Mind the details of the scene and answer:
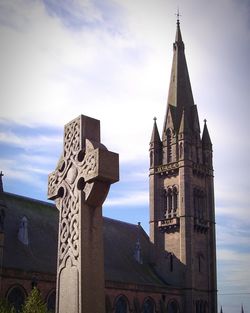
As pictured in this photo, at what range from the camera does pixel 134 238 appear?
58.6 meters

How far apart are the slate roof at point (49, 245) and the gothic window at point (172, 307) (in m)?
2.13

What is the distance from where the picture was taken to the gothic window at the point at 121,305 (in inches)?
1840

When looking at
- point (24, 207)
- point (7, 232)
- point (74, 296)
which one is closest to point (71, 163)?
point (74, 296)

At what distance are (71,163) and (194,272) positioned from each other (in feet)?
148

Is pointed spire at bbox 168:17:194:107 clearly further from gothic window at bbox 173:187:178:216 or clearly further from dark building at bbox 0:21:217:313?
gothic window at bbox 173:187:178:216

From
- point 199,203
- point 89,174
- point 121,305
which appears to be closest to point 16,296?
point 121,305

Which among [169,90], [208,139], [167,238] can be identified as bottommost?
[167,238]

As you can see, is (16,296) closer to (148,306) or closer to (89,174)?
(148,306)

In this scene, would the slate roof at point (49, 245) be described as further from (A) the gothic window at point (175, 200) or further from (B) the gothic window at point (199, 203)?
(B) the gothic window at point (199, 203)

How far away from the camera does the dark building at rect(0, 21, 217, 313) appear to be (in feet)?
153

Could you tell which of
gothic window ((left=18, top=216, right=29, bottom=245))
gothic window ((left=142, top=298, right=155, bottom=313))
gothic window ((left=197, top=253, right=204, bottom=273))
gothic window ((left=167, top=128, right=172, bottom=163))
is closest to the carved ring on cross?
gothic window ((left=18, top=216, right=29, bottom=245))

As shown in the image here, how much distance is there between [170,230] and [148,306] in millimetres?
8632

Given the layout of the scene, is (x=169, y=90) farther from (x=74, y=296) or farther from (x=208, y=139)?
(x=74, y=296)

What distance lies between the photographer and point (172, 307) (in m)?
52.6
